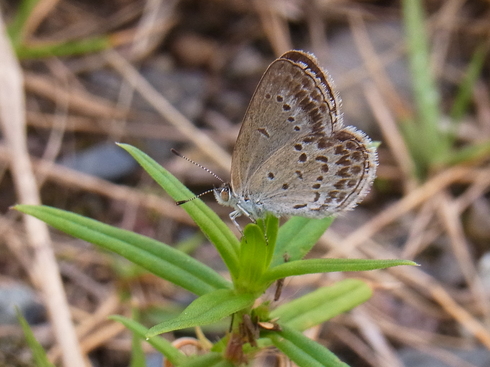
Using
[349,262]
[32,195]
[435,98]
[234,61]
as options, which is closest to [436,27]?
[435,98]

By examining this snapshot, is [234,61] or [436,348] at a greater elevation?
[234,61]

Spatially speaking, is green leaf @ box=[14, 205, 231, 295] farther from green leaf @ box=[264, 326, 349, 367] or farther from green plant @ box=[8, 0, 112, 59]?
green plant @ box=[8, 0, 112, 59]

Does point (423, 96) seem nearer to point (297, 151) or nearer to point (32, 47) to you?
point (297, 151)

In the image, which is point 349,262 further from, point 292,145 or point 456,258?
point 456,258

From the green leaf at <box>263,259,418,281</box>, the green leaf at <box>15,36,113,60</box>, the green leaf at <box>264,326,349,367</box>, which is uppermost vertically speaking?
the green leaf at <box>15,36,113,60</box>

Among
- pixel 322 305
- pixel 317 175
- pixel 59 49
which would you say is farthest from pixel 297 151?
pixel 59 49

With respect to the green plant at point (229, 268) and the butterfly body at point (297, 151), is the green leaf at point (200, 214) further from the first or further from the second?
the butterfly body at point (297, 151)

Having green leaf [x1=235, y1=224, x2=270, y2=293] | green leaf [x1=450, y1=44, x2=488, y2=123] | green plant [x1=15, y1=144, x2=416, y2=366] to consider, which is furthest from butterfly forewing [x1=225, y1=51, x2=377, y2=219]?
green leaf [x1=450, y1=44, x2=488, y2=123]
